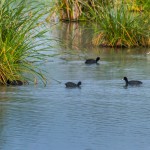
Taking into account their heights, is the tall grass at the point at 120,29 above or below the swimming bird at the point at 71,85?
above

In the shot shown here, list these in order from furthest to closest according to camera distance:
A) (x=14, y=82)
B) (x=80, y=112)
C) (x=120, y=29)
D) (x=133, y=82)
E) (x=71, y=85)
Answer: (x=120, y=29) < (x=133, y=82) < (x=14, y=82) < (x=71, y=85) < (x=80, y=112)

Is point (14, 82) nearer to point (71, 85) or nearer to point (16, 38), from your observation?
point (16, 38)

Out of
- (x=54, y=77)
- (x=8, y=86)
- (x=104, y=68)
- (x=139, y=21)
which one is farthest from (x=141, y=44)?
(x=8, y=86)

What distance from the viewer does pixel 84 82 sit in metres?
13.0

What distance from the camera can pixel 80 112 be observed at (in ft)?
34.9

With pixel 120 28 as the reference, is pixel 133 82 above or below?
below

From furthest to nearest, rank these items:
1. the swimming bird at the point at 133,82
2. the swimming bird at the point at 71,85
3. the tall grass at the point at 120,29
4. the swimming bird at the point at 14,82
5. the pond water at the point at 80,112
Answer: the tall grass at the point at 120,29
the swimming bird at the point at 133,82
the swimming bird at the point at 14,82
the swimming bird at the point at 71,85
the pond water at the point at 80,112

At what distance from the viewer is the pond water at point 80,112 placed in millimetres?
8945

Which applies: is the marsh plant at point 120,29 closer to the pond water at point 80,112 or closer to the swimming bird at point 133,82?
the pond water at point 80,112

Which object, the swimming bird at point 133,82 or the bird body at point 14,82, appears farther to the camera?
the swimming bird at point 133,82

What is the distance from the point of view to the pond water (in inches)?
352

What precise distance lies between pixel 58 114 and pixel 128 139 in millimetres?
1640

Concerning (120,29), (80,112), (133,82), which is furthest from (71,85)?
(120,29)

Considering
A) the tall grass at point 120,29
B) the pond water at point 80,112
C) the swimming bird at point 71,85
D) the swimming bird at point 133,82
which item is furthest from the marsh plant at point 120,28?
the swimming bird at point 71,85
